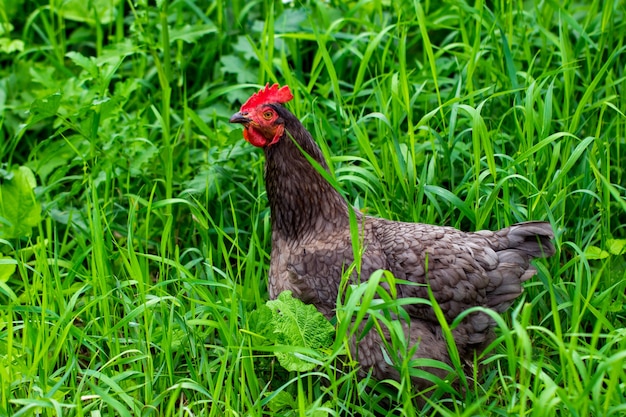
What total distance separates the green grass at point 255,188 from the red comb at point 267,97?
1.41ft

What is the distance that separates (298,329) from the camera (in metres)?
3.16

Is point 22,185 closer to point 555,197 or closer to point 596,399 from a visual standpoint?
point 555,197

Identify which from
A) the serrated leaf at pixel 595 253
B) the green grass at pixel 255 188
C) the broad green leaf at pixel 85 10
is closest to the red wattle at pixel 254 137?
the green grass at pixel 255 188

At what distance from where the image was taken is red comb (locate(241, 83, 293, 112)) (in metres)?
3.53

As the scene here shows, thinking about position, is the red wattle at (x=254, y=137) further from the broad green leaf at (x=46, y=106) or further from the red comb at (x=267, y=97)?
the broad green leaf at (x=46, y=106)

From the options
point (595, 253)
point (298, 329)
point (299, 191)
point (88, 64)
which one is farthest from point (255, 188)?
point (595, 253)

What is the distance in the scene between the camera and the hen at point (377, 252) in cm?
327

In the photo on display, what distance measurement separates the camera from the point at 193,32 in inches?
182

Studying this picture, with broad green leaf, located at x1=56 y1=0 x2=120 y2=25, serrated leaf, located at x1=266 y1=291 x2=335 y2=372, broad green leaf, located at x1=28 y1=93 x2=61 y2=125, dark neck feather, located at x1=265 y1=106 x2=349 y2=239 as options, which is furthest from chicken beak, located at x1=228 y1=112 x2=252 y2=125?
broad green leaf, located at x1=56 y1=0 x2=120 y2=25

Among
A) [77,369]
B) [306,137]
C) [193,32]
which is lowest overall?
[77,369]

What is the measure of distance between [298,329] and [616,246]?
1.52 meters

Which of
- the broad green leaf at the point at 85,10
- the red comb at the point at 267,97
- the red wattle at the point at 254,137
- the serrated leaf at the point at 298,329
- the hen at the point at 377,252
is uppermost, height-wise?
the broad green leaf at the point at 85,10

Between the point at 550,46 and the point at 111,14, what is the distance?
2468 mm

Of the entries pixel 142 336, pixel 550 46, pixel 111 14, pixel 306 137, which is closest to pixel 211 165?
pixel 306 137
